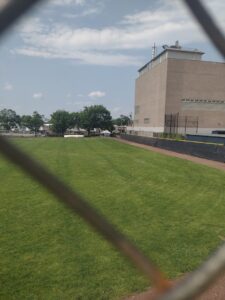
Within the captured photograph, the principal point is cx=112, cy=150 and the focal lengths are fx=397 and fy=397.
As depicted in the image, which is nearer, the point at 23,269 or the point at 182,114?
the point at 23,269

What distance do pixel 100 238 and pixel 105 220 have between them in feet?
21.1

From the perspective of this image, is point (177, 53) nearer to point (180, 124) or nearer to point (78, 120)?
point (180, 124)

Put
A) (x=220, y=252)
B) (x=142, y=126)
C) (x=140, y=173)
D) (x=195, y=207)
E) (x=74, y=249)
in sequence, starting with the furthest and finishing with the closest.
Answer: (x=142, y=126) → (x=140, y=173) → (x=195, y=207) → (x=74, y=249) → (x=220, y=252)

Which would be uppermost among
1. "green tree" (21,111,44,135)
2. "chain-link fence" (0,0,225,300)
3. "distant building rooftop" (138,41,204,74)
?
"distant building rooftop" (138,41,204,74)

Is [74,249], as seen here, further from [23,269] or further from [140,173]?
[140,173]

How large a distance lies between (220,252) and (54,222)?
818 centimetres

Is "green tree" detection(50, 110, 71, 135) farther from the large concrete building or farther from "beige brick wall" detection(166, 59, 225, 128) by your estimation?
"beige brick wall" detection(166, 59, 225, 128)

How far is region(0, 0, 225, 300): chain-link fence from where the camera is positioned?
2.35 ft

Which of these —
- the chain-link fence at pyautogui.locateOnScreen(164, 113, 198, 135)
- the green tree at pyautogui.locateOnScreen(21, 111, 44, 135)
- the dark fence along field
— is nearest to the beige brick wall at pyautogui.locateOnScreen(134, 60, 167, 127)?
the chain-link fence at pyautogui.locateOnScreen(164, 113, 198, 135)

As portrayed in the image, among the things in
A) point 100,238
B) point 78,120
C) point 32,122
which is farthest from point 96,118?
point 100,238

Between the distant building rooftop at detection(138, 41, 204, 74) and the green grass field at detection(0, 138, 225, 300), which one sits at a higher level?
the distant building rooftop at detection(138, 41, 204, 74)

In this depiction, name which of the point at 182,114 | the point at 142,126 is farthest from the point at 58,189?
the point at 142,126

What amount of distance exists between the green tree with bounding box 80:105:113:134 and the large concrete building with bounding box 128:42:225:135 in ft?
200

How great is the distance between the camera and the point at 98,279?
584 cm
